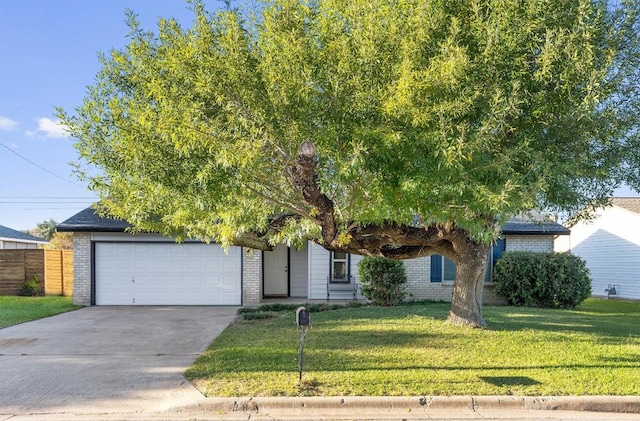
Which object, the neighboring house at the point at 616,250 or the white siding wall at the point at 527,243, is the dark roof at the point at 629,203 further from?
the white siding wall at the point at 527,243

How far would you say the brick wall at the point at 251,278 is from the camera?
558 inches

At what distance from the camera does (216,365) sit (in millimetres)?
6773

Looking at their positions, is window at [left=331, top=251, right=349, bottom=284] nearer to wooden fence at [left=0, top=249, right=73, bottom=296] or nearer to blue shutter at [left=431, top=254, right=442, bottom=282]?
blue shutter at [left=431, top=254, right=442, bottom=282]

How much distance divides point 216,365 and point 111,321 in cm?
577

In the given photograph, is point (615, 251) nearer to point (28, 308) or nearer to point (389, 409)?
point (389, 409)

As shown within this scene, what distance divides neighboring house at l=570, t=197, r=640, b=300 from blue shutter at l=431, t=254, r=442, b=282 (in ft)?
27.3

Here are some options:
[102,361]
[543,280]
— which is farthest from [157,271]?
[543,280]

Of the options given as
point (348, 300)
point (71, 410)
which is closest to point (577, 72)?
point (71, 410)

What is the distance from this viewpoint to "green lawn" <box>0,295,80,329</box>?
11516mm

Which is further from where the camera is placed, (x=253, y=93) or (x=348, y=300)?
(x=348, y=300)

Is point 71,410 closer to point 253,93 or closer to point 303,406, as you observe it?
point 303,406

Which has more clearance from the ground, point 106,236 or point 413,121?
point 413,121

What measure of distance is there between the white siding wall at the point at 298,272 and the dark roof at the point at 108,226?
577 cm

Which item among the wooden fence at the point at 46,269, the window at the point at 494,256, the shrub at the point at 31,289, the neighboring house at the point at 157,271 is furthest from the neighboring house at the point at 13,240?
the window at the point at 494,256
